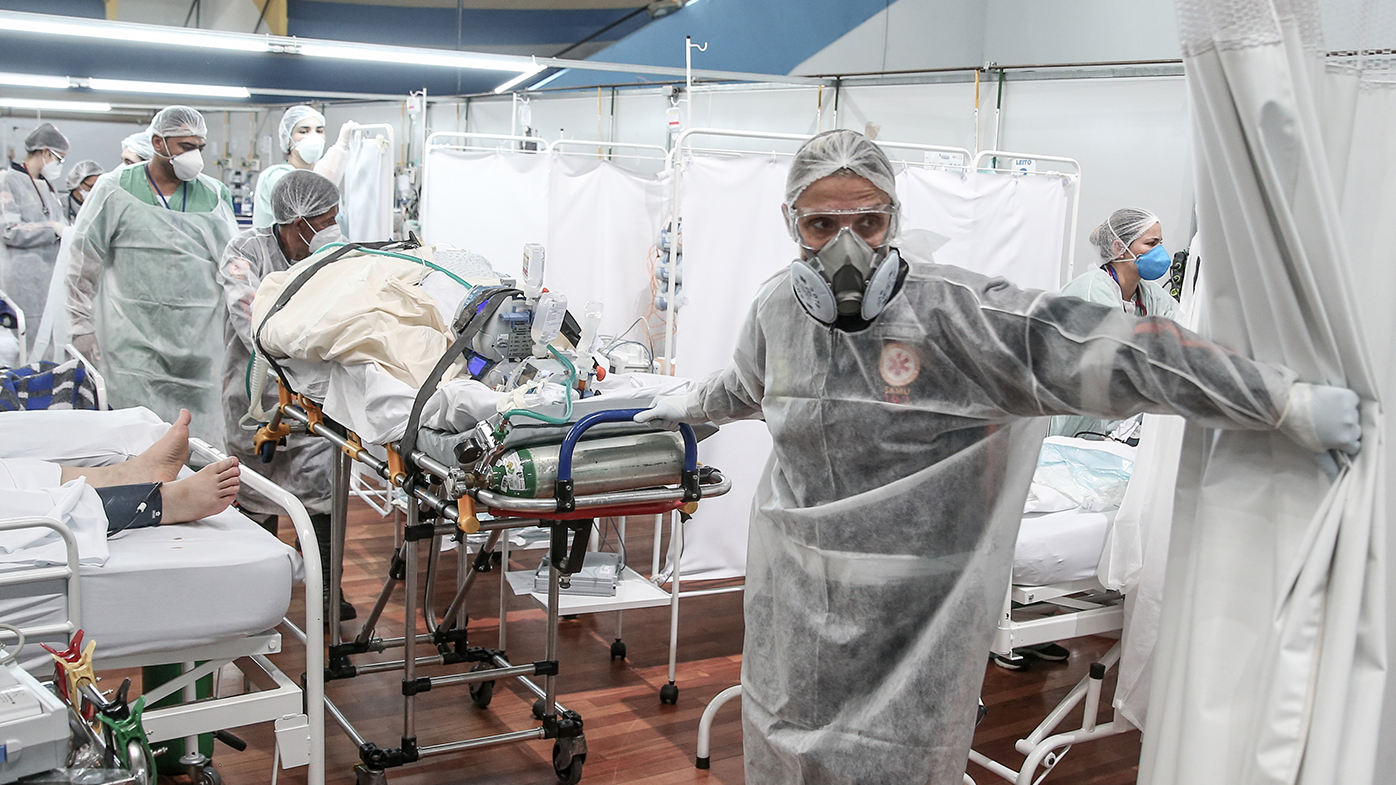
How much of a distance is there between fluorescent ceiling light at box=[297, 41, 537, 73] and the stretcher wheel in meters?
3.31

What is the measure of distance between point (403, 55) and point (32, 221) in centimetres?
300

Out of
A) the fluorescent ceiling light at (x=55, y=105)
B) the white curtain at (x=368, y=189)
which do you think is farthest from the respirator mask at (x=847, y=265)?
the fluorescent ceiling light at (x=55, y=105)

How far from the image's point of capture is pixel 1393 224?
1.49 meters

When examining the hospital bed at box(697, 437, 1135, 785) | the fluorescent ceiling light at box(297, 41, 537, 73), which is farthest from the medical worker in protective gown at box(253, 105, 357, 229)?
the hospital bed at box(697, 437, 1135, 785)

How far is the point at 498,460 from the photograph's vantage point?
7.34 feet

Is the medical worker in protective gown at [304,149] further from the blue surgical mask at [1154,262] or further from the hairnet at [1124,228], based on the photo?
the blue surgical mask at [1154,262]

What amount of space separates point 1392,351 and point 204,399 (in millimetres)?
4227

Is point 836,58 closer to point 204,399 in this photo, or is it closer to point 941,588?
point 204,399

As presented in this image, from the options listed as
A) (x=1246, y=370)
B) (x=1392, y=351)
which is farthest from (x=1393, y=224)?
(x=1246, y=370)

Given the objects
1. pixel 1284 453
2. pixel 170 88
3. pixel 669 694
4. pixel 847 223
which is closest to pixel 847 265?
pixel 847 223

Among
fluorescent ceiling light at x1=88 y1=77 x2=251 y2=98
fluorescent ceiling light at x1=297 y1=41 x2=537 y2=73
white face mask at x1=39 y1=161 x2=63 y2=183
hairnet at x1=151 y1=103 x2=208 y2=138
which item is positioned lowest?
white face mask at x1=39 y1=161 x2=63 y2=183

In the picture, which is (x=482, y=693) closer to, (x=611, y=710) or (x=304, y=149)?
(x=611, y=710)

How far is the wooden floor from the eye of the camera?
3006mm

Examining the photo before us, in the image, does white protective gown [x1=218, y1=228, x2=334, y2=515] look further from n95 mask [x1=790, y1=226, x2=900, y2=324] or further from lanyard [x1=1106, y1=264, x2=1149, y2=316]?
lanyard [x1=1106, y1=264, x2=1149, y2=316]
